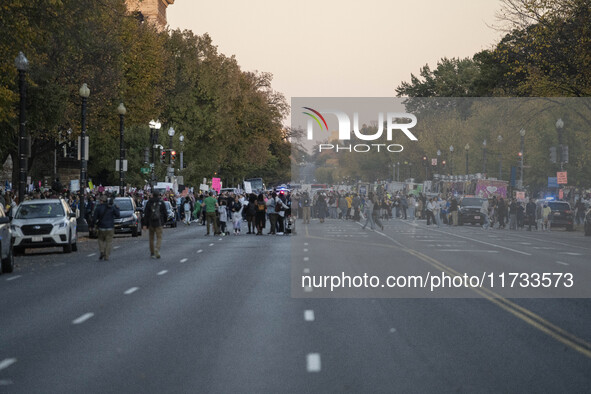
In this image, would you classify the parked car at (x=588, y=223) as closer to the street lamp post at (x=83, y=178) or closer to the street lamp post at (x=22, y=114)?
the street lamp post at (x=83, y=178)

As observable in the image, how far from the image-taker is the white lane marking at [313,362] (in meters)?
9.69

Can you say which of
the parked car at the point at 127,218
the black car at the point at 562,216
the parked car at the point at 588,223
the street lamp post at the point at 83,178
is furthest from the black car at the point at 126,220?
the black car at the point at 562,216

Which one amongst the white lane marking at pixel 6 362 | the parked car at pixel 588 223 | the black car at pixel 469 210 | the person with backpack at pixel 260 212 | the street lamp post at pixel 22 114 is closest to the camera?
the white lane marking at pixel 6 362

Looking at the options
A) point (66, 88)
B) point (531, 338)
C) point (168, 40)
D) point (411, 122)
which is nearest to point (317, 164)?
point (411, 122)

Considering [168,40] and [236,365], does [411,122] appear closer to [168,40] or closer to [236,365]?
[236,365]

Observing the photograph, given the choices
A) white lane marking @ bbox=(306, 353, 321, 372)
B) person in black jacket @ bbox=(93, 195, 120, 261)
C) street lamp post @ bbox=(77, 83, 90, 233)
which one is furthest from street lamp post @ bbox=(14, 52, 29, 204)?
white lane marking @ bbox=(306, 353, 321, 372)

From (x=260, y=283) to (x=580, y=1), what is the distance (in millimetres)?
28733

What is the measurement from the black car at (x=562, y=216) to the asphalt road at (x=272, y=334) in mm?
29882

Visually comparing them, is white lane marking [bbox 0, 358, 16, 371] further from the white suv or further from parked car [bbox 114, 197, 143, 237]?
parked car [bbox 114, 197, 143, 237]

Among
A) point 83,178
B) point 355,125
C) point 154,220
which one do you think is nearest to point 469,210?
point 83,178

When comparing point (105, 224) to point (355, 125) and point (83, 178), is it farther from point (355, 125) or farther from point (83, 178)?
point (83, 178)

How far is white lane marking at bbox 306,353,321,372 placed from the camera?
31.8ft

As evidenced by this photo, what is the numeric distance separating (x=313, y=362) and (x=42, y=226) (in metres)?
20.3

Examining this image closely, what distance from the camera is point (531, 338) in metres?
11.9
